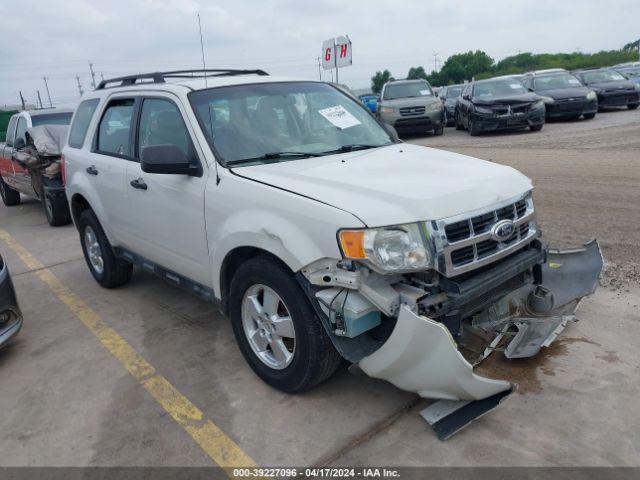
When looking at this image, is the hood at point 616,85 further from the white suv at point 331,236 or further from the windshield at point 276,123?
the windshield at point 276,123

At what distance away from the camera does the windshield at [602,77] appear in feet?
61.2

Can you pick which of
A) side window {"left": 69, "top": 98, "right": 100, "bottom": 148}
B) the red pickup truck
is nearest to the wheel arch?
side window {"left": 69, "top": 98, "right": 100, "bottom": 148}

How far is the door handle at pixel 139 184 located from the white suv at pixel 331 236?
1.1 inches

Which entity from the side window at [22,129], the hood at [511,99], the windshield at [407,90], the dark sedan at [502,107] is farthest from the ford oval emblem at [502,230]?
the windshield at [407,90]

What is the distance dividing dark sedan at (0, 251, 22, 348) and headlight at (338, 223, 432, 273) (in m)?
2.77

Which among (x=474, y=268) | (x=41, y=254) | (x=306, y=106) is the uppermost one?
(x=306, y=106)

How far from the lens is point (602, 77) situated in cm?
1878

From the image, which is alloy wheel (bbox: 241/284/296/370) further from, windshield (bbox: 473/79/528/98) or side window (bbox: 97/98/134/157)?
windshield (bbox: 473/79/528/98)

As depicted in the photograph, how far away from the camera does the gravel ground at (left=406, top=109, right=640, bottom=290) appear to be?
5426 millimetres

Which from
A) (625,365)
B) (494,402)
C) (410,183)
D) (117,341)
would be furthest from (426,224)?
(117,341)

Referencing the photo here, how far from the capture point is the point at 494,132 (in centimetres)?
1579

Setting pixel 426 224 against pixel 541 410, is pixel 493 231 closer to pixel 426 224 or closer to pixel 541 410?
pixel 426 224

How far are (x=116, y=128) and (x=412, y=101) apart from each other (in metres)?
12.9

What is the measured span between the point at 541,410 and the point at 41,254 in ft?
21.3
